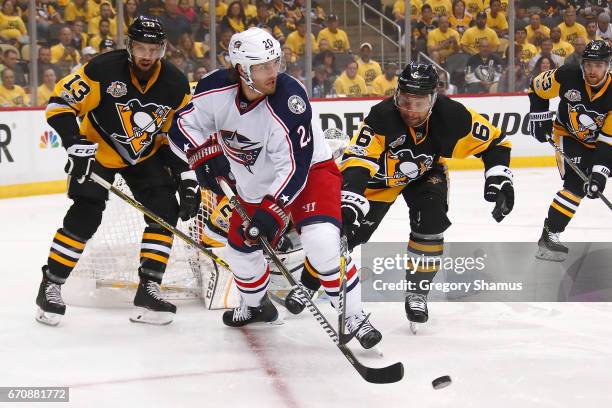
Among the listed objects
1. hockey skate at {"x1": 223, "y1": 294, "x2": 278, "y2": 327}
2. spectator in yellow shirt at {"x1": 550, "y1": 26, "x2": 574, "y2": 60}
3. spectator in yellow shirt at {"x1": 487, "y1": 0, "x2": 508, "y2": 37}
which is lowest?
spectator in yellow shirt at {"x1": 550, "y1": 26, "x2": 574, "y2": 60}

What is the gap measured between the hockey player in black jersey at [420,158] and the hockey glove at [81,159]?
2.97 feet

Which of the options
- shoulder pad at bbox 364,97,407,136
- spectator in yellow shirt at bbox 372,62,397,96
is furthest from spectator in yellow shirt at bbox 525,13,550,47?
shoulder pad at bbox 364,97,407,136

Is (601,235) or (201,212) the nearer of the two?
(201,212)

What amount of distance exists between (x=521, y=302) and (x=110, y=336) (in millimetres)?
1705

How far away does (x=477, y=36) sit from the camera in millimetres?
9141

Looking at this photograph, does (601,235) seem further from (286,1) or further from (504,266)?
(286,1)

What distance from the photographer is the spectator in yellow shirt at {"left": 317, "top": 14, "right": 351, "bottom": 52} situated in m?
8.62

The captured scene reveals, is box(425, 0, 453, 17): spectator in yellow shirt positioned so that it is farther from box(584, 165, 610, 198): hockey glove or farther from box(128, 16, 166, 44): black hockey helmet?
box(128, 16, 166, 44): black hockey helmet

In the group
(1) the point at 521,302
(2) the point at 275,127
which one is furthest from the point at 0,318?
(1) the point at 521,302

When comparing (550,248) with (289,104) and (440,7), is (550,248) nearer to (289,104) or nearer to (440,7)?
(289,104)

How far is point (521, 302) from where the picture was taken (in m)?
3.99

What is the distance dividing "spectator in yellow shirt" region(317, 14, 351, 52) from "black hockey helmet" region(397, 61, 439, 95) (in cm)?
540

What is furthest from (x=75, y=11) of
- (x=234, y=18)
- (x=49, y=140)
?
(x=234, y=18)

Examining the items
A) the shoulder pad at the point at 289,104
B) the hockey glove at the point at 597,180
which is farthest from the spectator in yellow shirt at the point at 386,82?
the shoulder pad at the point at 289,104
